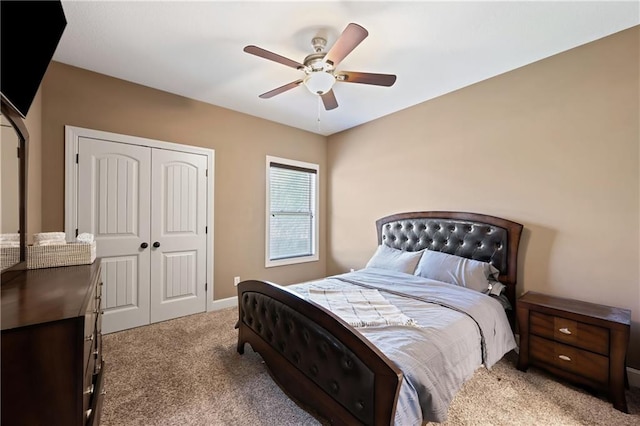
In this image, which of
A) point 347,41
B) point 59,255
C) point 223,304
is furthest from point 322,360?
point 223,304

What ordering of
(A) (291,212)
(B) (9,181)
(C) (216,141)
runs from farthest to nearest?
(A) (291,212) < (C) (216,141) < (B) (9,181)

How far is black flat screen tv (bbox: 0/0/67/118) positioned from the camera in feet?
4.00

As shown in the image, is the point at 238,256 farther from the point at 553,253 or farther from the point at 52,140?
the point at 553,253

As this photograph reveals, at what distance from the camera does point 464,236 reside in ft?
9.61

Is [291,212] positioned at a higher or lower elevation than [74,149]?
lower

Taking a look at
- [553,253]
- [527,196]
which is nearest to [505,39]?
[527,196]

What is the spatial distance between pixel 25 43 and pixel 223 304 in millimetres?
3109

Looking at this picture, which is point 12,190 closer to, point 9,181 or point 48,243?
point 9,181

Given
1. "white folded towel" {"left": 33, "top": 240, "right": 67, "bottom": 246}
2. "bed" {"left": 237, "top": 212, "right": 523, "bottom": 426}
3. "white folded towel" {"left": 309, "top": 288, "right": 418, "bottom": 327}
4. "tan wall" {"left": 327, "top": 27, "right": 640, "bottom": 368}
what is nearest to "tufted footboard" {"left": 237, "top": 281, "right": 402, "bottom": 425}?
"bed" {"left": 237, "top": 212, "right": 523, "bottom": 426}

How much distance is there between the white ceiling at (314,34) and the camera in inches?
74.6

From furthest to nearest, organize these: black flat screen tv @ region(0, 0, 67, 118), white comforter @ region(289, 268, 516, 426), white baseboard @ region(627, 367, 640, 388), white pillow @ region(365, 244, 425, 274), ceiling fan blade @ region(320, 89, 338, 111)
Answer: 1. white pillow @ region(365, 244, 425, 274)
2. ceiling fan blade @ region(320, 89, 338, 111)
3. white baseboard @ region(627, 367, 640, 388)
4. white comforter @ region(289, 268, 516, 426)
5. black flat screen tv @ region(0, 0, 67, 118)

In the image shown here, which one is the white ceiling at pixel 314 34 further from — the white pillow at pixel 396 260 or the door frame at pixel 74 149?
the white pillow at pixel 396 260

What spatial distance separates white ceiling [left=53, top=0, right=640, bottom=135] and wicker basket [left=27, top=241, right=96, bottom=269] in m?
1.68

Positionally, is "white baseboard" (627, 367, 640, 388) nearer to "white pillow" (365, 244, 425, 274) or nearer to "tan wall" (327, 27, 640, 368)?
"tan wall" (327, 27, 640, 368)
